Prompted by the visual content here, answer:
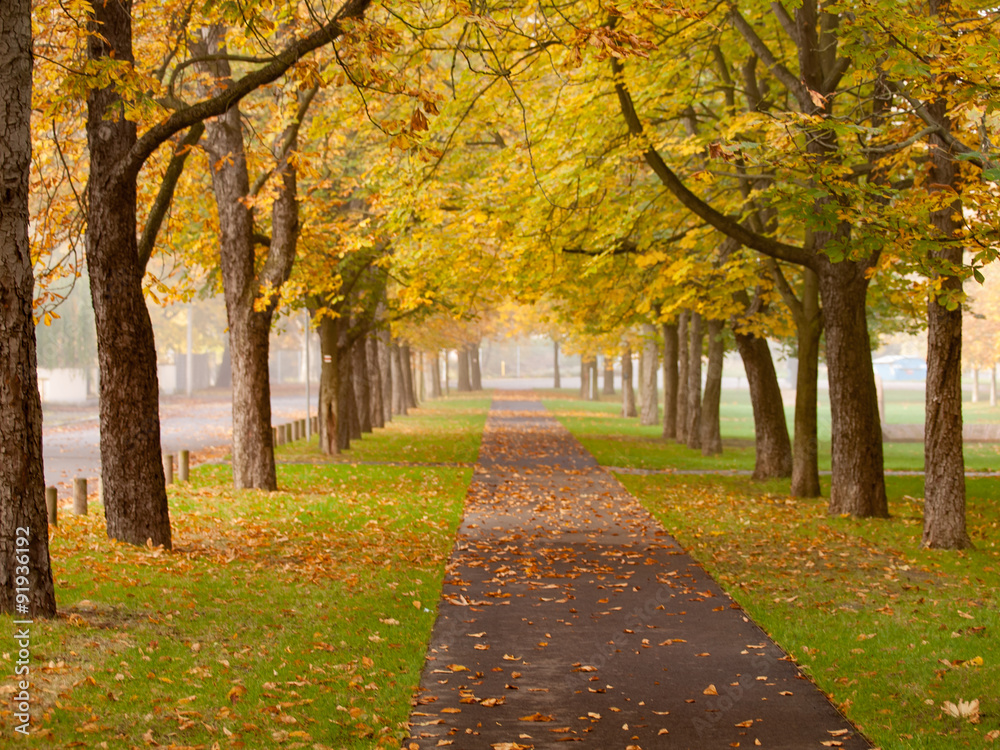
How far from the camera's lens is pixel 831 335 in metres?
13.4

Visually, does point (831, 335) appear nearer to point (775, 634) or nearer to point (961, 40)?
point (961, 40)

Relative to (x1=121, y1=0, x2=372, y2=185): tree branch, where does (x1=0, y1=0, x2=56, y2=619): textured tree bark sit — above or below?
below

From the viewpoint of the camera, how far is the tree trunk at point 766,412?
17875 millimetres

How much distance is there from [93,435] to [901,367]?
115 metres

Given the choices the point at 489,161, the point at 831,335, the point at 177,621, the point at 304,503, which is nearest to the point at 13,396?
the point at 177,621

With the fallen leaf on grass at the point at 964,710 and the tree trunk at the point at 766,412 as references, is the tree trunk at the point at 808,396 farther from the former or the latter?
the fallen leaf on grass at the point at 964,710

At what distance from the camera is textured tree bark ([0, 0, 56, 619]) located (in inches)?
252

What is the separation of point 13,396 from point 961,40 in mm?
8742

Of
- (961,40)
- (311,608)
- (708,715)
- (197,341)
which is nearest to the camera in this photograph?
(708,715)

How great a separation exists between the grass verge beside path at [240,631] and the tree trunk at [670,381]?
1650cm

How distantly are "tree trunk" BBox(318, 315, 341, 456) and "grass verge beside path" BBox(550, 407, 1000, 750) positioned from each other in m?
9.43

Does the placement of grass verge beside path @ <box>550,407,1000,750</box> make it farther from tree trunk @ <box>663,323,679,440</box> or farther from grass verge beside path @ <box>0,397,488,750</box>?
tree trunk @ <box>663,323,679,440</box>

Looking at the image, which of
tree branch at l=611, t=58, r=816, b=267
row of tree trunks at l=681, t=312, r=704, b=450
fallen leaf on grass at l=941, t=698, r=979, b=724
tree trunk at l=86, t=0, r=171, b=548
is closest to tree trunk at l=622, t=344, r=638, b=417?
row of tree trunks at l=681, t=312, r=704, b=450

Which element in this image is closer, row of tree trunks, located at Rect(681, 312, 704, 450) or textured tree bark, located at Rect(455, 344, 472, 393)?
row of tree trunks, located at Rect(681, 312, 704, 450)
